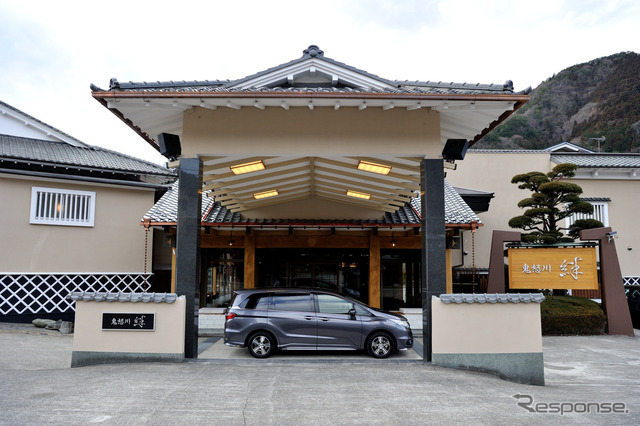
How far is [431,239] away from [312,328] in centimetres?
285

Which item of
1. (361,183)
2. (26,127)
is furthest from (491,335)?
(26,127)

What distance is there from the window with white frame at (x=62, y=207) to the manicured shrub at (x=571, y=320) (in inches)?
564

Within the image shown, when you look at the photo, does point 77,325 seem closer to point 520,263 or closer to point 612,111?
point 520,263

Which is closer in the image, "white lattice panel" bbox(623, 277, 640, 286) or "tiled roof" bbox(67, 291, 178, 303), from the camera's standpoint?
"tiled roof" bbox(67, 291, 178, 303)

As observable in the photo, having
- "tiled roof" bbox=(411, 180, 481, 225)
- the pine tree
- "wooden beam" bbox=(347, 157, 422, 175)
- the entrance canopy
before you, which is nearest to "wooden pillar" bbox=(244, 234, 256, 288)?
the entrance canopy

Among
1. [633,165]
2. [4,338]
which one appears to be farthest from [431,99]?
[633,165]

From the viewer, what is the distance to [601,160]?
20.1 meters

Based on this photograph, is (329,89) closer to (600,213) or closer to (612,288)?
(612,288)

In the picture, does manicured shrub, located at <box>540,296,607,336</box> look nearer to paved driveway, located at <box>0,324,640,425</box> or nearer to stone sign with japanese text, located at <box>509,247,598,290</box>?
stone sign with japanese text, located at <box>509,247,598,290</box>

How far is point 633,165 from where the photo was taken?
19.3 metres

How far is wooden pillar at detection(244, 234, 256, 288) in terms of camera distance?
15062mm

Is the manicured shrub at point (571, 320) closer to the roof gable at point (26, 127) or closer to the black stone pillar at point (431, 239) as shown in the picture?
the black stone pillar at point (431, 239)

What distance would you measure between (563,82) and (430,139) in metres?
56.9

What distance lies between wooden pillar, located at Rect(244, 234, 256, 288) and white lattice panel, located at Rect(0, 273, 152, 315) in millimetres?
3154
